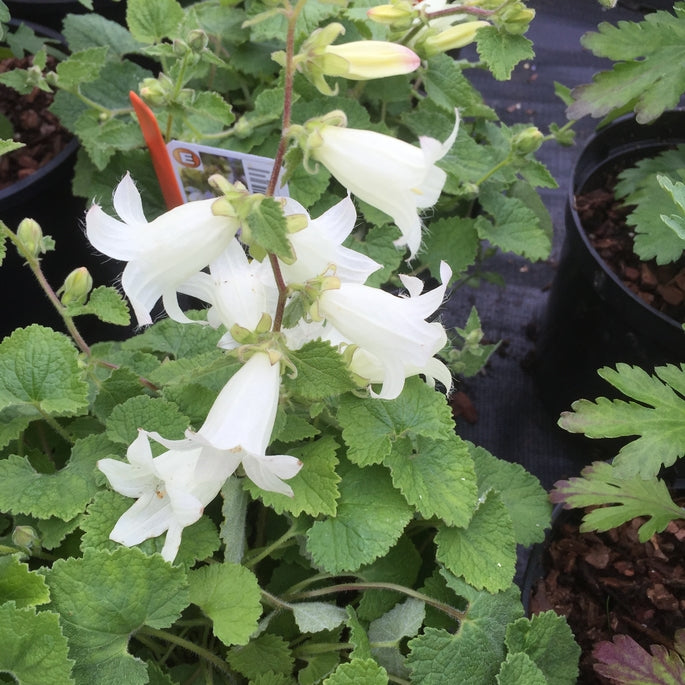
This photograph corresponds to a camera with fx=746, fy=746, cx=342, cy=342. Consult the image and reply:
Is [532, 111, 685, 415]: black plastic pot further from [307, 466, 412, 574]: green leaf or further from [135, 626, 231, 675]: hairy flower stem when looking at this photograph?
[135, 626, 231, 675]: hairy flower stem

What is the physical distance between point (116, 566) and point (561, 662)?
0.49 m

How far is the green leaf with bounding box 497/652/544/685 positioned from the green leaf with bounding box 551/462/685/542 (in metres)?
0.22

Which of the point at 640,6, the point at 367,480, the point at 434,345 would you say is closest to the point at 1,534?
the point at 367,480

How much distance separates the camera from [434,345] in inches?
25.3

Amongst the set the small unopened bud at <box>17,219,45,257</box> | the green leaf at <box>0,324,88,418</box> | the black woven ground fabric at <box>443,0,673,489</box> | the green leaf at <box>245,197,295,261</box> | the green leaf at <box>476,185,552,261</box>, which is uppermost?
the green leaf at <box>245,197,295,261</box>

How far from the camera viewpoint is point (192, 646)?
0.78 metres

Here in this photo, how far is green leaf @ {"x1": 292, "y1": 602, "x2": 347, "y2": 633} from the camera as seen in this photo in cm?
76

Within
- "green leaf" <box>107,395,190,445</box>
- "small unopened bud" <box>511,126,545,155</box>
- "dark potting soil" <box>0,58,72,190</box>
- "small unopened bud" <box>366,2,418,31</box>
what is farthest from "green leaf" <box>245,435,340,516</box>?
"dark potting soil" <box>0,58,72,190</box>

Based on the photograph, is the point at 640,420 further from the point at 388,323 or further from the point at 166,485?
the point at 166,485

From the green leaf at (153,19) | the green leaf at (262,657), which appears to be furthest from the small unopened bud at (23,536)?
the green leaf at (153,19)

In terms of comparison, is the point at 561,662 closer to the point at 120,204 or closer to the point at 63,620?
the point at 63,620

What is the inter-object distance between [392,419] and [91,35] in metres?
1.00

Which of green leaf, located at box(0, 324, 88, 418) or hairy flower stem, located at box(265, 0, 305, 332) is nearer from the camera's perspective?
hairy flower stem, located at box(265, 0, 305, 332)

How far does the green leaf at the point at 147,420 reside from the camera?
0.80 m
